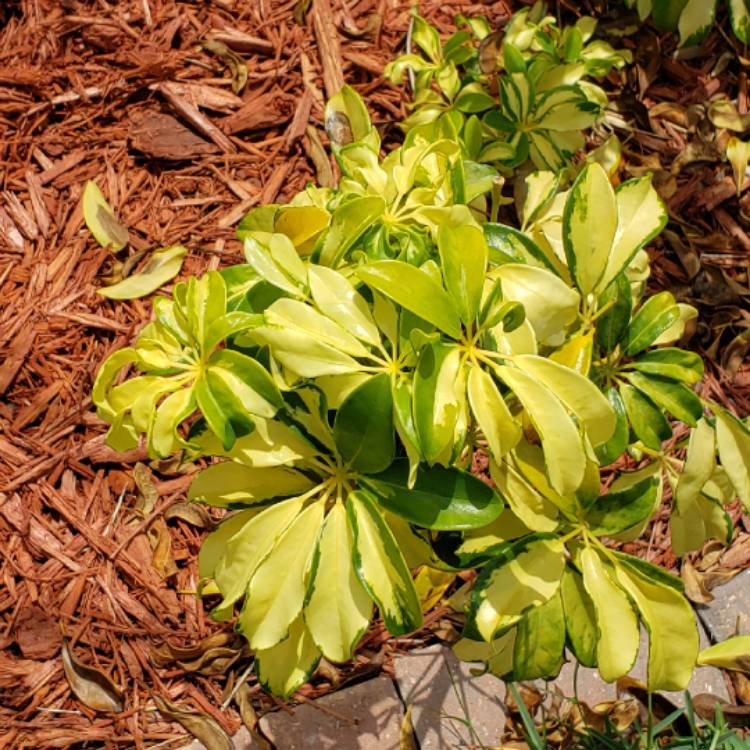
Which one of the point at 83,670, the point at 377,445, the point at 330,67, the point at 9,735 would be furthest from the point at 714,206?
the point at 9,735

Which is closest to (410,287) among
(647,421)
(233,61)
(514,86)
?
(647,421)

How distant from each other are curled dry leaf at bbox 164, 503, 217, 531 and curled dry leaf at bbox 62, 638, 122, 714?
0.94 feet

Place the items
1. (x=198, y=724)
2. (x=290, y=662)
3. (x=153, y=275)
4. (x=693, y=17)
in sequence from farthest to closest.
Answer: (x=693, y=17), (x=153, y=275), (x=198, y=724), (x=290, y=662)

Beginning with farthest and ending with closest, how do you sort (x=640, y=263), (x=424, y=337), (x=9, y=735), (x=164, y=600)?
(x=164, y=600), (x=9, y=735), (x=640, y=263), (x=424, y=337)

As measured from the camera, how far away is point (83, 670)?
4.97ft

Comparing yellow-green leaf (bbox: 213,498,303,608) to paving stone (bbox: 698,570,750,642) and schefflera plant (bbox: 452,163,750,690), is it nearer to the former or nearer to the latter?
schefflera plant (bbox: 452,163,750,690)

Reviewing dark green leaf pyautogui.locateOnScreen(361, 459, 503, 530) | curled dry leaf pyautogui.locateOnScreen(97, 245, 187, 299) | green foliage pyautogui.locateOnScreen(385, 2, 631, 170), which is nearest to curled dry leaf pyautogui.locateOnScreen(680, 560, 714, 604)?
green foliage pyautogui.locateOnScreen(385, 2, 631, 170)

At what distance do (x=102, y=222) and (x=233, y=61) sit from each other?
0.49 meters

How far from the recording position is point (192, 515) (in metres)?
1.62

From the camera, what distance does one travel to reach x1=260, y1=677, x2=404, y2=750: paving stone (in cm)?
150

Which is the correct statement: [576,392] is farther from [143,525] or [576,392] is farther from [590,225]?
[143,525]

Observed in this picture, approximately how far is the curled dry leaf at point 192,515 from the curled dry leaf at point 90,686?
11.2 inches

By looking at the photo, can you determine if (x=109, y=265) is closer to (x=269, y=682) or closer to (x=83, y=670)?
(x=83, y=670)

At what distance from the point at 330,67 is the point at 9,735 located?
148 cm
